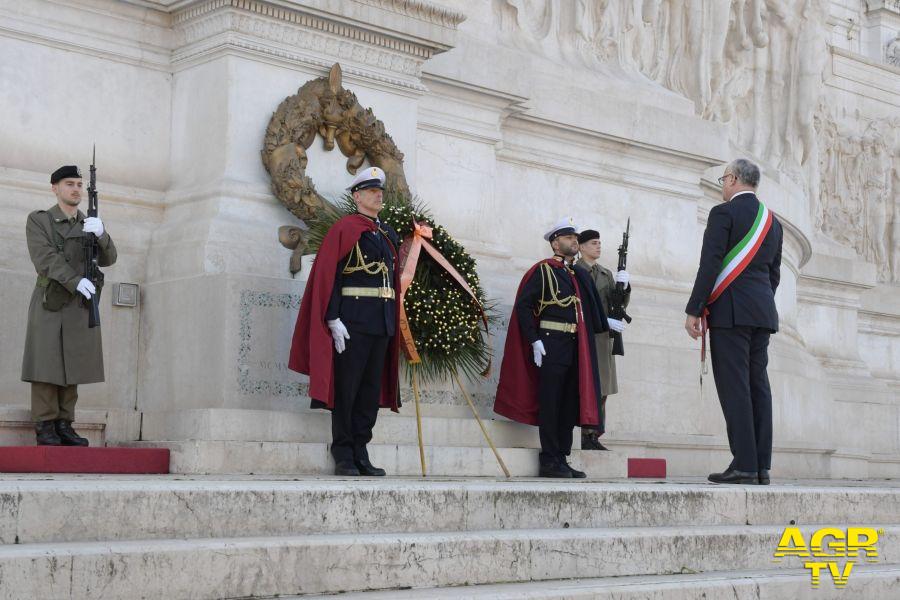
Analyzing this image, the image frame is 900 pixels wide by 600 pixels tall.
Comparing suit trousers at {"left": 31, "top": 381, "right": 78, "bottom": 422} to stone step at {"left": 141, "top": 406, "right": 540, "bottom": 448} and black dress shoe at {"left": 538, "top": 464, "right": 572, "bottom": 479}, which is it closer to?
stone step at {"left": 141, "top": 406, "right": 540, "bottom": 448}

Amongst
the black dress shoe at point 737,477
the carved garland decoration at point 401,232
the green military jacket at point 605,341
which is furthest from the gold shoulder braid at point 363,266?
the green military jacket at point 605,341

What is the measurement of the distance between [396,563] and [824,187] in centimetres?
1718

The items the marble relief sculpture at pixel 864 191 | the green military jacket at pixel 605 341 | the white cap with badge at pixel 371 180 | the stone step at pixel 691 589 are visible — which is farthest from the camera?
the marble relief sculpture at pixel 864 191

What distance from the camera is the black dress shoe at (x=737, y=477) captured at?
28.1 feet

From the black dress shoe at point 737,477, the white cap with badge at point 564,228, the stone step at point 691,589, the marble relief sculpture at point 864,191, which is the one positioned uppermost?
the marble relief sculpture at point 864,191

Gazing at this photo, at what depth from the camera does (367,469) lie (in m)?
8.32

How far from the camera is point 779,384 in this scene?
14844 mm

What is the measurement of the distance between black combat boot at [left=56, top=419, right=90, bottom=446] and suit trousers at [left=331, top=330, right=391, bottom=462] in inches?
57.5

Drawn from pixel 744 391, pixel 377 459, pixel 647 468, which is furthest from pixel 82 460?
pixel 647 468

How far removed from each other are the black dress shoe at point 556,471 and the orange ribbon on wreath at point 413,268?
3.60 feet

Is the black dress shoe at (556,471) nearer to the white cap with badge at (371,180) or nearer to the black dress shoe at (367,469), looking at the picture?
the black dress shoe at (367,469)

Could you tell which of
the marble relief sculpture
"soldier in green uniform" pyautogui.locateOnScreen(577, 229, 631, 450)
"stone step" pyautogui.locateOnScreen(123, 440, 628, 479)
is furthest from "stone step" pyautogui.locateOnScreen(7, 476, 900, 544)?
the marble relief sculpture

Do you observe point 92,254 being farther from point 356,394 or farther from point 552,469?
point 552,469

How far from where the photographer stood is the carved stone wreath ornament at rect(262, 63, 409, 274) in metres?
9.70
